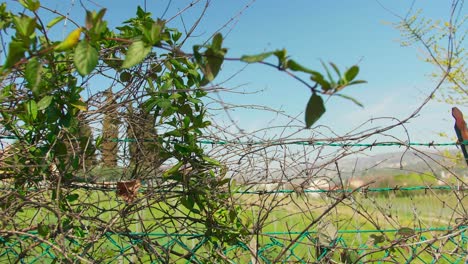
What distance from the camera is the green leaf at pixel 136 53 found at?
103 cm

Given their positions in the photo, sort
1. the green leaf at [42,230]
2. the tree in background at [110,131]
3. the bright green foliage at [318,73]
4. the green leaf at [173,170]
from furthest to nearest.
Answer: the tree in background at [110,131], the green leaf at [173,170], the green leaf at [42,230], the bright green foliage at [318,73]

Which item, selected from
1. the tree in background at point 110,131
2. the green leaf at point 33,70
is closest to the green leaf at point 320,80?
the green leaf at point 33,70

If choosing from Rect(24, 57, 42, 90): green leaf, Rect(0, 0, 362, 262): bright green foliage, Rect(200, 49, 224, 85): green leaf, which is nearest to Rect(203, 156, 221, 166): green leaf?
Rect(0, 0, 362, 262): bright green foliage

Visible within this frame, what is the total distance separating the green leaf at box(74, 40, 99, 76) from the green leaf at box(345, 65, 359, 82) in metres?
0.49

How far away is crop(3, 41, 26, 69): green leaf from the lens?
98 centimetres

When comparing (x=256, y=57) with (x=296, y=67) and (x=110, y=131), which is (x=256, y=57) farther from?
(x=110, y=131)

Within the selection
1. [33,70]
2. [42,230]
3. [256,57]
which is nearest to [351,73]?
[256,57]

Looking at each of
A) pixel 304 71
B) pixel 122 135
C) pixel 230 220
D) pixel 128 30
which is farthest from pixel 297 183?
pixel 304 71

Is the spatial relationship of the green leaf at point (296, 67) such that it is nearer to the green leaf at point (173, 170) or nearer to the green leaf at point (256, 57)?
the green leaf at point (256, 57)

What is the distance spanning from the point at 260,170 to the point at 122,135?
528 millimetres

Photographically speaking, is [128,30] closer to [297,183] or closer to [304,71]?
[297,183]

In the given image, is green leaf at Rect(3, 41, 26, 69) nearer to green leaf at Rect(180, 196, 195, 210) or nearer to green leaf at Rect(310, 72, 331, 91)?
green leaf at Rect(310, 72, 331, 91)

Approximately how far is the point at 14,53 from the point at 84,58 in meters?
0.13

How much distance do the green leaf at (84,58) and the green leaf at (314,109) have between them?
17.2 inches
